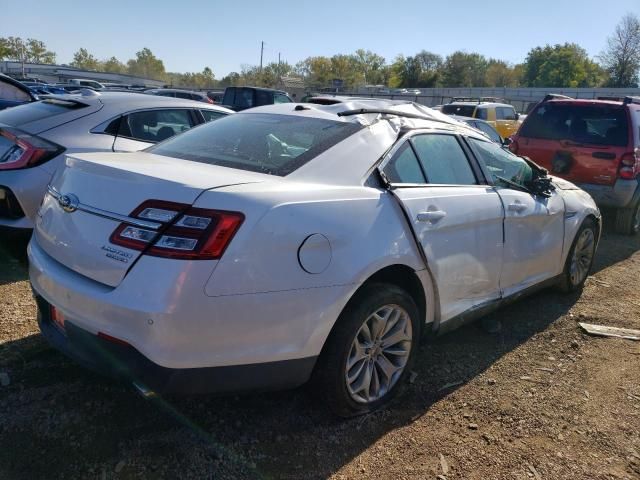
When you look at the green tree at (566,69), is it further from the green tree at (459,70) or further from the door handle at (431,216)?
the door handle at (431,216)

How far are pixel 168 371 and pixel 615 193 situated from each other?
7.03 m

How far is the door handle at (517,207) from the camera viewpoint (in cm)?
380

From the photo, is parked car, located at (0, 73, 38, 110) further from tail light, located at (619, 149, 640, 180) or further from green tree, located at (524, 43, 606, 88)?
green tree, located at (524, 43, 606, 88)

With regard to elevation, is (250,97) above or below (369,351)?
above

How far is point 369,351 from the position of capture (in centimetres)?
285

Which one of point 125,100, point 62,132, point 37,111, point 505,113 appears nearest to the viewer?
point 62,132

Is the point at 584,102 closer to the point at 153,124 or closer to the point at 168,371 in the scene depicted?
the point at 153,124

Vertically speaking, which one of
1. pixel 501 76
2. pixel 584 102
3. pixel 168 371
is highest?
pixel 501 76

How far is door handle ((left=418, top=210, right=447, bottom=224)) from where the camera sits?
9.84 ft

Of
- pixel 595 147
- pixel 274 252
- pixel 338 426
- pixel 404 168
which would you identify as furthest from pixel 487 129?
pixel 274 252

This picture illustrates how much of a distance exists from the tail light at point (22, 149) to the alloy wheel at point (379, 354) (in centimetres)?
320

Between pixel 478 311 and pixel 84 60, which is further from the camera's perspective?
pixel 84 60

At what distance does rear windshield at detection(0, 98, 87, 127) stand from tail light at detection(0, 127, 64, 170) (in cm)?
20

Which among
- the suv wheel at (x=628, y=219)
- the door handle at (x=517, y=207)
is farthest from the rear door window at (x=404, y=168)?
the suv wheel at (x=628, y=219)
